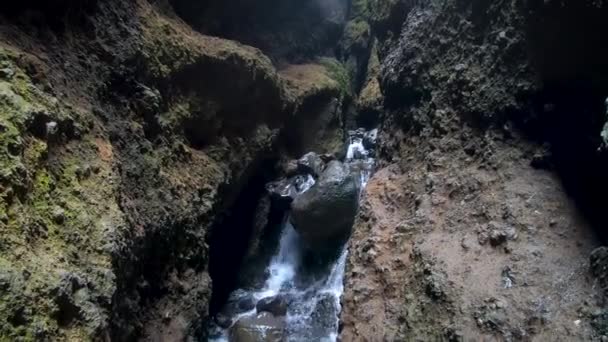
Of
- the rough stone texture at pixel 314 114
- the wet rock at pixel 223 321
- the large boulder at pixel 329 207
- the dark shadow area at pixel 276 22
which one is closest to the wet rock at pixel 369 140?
the rough stone texture at pixel 314 114

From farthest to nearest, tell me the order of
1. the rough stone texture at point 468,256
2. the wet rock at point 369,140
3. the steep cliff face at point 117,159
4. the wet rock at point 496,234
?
the wet rock at point 369,140
the wet rock at point 496,234
the rough stone texture at point 468,256
the steep cliff face at point 117,159

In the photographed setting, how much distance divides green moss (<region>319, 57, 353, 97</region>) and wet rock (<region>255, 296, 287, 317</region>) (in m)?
7.17

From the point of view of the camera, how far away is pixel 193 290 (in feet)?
25.3

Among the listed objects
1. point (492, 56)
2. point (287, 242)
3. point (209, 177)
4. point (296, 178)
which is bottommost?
point (287, 242)

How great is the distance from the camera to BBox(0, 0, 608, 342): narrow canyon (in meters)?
4.78

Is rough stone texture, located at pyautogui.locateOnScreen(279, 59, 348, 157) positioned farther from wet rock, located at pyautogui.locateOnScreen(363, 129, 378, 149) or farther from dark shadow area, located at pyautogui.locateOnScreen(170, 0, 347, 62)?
dark shadow area, located at pyautogui.locateOnScreen(170, 0, 347, 62)

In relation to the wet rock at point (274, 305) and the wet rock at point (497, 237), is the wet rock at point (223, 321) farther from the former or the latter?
the wet rock at point (497, 237)

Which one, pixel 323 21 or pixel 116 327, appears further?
pixel 323 21

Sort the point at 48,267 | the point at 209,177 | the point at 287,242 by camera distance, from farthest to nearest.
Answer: the point at 287,242 → the point at 209,177 → the point at 48,267

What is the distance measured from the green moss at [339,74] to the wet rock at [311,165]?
342 cm

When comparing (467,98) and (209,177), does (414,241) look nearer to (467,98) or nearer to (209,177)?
(467,98)

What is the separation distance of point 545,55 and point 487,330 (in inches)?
164

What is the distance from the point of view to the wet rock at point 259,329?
9273 mm

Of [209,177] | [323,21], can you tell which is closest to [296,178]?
[209,177]
